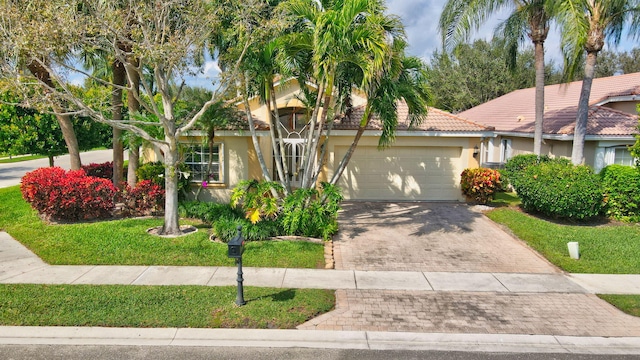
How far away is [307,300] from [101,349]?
3.26 metres

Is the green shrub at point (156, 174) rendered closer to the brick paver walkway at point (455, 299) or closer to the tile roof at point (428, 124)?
the tile roof at point (428, 124)

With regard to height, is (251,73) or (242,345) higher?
(251,73)

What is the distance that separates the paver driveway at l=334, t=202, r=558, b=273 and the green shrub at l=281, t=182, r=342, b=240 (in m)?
0.51

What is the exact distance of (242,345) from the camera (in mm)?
6469

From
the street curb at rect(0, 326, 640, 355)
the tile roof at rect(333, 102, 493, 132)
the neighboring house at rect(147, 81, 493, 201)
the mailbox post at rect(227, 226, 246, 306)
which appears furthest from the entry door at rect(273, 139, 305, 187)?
the street curb at rect(0, 326, 640, 355)

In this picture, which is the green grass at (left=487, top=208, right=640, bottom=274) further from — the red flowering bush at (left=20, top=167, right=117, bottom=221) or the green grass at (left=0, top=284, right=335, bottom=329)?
the red flowering bush at (left=20, top=167, right=117, bottom=221)

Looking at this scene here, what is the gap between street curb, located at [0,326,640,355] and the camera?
6484 mm

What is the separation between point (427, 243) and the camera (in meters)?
11.7

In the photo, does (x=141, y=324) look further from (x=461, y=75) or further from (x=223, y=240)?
(x=461, y=75)

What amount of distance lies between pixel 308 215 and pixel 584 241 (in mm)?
7263

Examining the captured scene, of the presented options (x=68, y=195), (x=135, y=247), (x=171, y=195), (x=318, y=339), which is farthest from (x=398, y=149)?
(x=318, y=339)

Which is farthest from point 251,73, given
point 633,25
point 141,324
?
point 633,25

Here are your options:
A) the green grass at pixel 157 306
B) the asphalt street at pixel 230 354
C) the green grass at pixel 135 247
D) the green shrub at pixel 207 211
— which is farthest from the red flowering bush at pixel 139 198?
the asphalt street at pixel 230 354

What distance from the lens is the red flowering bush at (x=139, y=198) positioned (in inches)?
534
